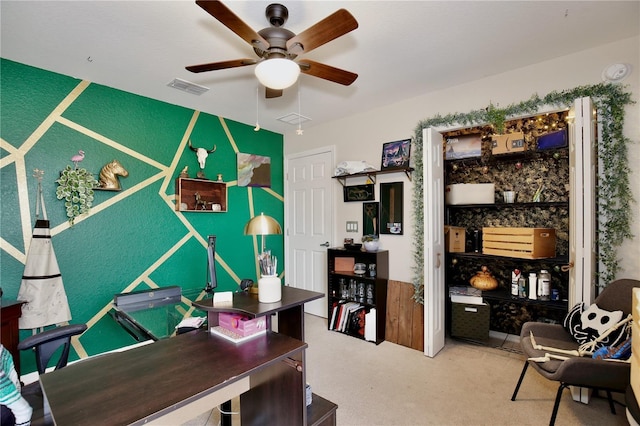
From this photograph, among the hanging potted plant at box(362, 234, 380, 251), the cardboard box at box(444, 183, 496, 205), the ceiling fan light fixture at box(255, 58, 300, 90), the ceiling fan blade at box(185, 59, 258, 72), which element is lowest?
the hanging potted plant at box(362, 234, 380, 251)

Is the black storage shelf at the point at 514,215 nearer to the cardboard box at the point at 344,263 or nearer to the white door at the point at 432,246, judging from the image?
the white door at the point at 432,246

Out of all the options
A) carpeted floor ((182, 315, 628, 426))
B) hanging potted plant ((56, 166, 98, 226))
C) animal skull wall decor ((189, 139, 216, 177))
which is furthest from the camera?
animal skull wall decor ((189, 139, 216, 177))

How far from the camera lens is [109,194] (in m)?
2.99

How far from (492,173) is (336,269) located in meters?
2.05

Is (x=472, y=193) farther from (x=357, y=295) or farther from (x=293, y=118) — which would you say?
(x=293, y=118)

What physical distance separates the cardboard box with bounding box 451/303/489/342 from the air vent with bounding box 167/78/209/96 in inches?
133

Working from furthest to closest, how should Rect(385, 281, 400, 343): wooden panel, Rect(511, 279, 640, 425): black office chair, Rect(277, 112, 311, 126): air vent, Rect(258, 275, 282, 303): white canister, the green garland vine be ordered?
1. Rect(277, 112, 311, 126): air vent
2. Rect(385, 281, 400, 343): wooden panel
3. the green garland vine
4. Rect(511, 279, 640, 425): black office chair
5. Rect(258, 275, 282, 303): white canister

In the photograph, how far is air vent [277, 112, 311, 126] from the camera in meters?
3.81

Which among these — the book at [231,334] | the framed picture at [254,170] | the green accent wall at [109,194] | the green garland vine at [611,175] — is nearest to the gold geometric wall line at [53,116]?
the green accent wall at [109,194]

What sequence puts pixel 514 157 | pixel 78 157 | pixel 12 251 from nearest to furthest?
1. pixel 12 251
2. pixel 78 157
3. pixel 514 157

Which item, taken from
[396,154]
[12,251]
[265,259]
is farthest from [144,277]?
[396,154]

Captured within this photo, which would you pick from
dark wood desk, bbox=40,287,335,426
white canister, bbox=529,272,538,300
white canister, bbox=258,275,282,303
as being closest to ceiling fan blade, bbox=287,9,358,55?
white canister, bbox=258,275,282,303

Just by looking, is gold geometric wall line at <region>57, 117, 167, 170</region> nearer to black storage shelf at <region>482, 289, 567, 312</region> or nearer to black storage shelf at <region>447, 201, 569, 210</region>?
black storage shelf at <region>447, 201, 569, 210</region>

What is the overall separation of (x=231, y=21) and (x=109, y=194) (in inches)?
90.3
